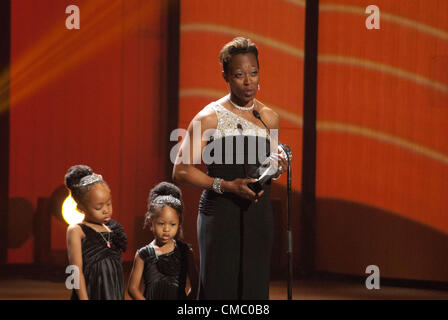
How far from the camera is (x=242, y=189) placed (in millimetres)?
2457

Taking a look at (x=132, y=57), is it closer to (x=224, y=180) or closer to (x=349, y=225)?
(x=349, y=225)

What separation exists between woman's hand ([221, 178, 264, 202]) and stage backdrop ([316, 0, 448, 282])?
2907 mm

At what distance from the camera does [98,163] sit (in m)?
5.82

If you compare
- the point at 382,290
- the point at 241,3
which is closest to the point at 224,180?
the point at 382,290

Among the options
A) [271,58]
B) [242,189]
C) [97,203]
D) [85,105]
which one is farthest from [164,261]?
[85,105]

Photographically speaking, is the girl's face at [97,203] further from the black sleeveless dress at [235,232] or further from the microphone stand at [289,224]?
the microphone stand at [289,224]

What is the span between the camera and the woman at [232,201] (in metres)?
2.54

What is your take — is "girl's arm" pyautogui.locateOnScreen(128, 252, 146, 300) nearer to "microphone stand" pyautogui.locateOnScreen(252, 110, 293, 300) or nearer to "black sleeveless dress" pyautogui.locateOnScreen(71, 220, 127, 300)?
"black sleeveless dress" pyautogui.locateOnScreen(71, 220, 127, 300)

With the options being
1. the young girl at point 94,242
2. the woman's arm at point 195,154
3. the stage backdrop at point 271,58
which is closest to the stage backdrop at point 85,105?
the stage backdrop at point 271,58

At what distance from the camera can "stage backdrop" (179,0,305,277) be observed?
548cm

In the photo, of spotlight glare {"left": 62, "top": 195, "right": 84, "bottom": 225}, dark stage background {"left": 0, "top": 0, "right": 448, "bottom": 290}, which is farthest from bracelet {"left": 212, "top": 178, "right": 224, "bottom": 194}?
dark stage background {"left": 0, "top": 0, "right": 448, "bottom": 290}

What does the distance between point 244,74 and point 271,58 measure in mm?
3034

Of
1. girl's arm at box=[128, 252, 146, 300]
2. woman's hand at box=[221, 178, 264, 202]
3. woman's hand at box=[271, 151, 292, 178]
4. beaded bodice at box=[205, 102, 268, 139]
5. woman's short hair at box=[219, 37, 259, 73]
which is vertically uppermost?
woman's short hair at box=[219, 37, 259, 73]

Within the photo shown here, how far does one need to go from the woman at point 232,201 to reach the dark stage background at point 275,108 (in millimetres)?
2797
